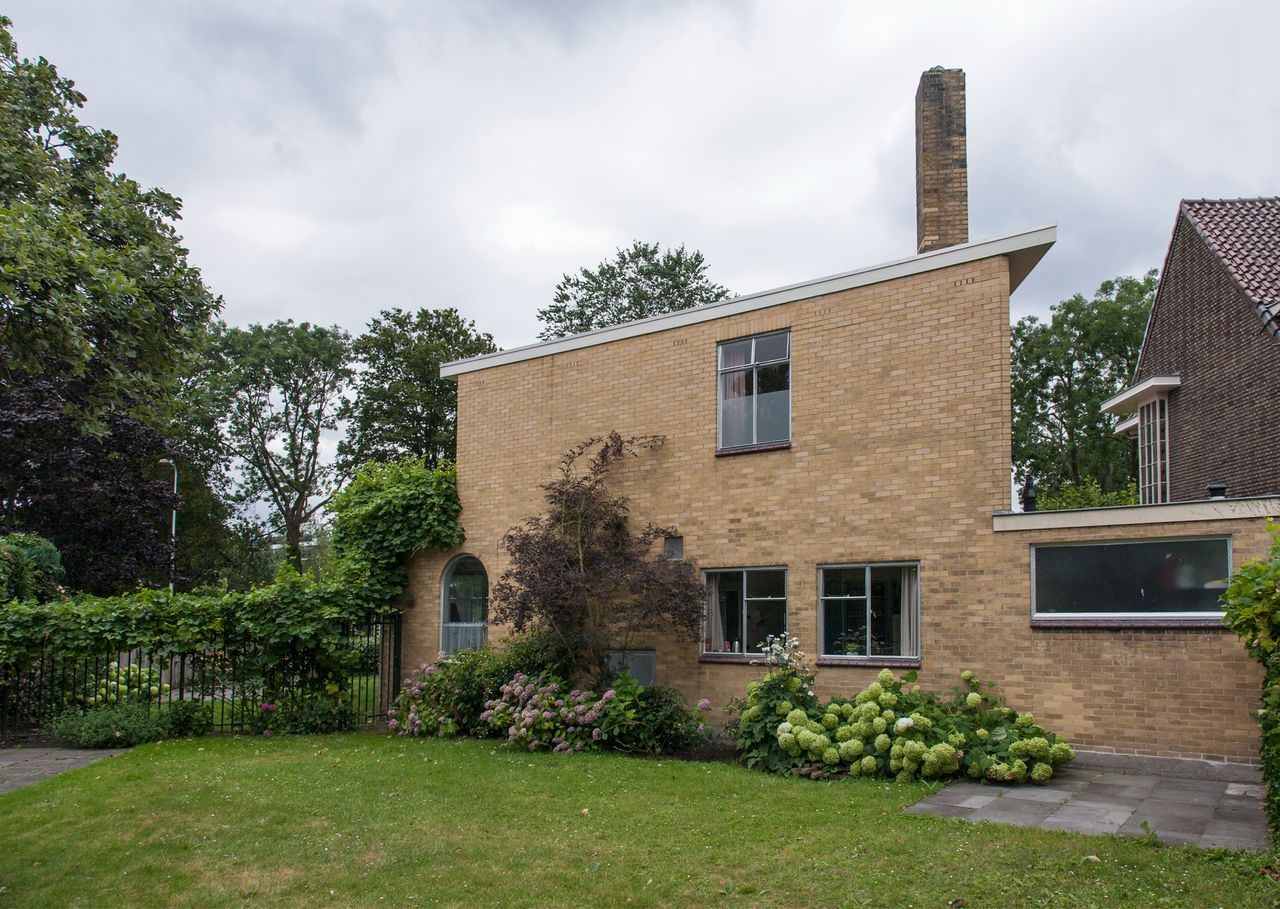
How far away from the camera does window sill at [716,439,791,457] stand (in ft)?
43.3

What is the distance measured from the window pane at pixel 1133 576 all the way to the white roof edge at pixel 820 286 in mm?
3511

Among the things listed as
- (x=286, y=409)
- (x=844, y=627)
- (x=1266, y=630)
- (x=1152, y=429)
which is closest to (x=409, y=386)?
(x=286, y=409)

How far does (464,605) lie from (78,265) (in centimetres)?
946

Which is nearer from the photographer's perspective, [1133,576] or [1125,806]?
[1125,806]

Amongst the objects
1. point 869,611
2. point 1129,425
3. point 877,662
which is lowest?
point 877,662

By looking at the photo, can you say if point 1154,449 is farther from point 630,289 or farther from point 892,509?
point 630,289

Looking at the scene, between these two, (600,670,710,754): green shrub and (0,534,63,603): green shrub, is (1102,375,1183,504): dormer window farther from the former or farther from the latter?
(0,534,63,603): green shrub

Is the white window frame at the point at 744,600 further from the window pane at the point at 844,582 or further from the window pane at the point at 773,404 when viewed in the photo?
the window pane at the point at 773,404

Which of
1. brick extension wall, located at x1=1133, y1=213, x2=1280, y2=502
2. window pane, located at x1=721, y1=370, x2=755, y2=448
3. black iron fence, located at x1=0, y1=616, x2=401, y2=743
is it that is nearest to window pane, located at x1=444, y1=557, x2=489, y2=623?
black iron fence, located at x1=0, y1=616, x2=401, y2=743

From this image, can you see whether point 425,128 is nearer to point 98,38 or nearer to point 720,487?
point 98,38

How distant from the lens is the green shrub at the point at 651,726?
12.0 metres

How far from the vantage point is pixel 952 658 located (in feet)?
37.0

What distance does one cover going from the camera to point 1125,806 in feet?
27.0

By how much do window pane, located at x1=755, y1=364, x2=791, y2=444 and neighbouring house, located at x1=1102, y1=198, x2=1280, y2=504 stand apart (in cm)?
721
